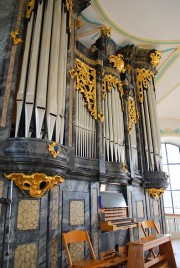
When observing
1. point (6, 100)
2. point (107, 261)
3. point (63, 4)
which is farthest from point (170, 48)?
point (107, 261)

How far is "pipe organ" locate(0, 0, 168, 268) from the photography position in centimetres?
285

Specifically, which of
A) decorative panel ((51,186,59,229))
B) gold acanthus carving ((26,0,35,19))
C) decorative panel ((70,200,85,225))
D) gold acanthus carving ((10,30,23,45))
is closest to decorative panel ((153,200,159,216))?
decorative panel ((70,200,85,225))

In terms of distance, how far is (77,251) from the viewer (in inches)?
137

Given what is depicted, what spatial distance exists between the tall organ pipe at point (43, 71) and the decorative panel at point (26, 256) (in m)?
1.37

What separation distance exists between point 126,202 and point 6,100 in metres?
3.10

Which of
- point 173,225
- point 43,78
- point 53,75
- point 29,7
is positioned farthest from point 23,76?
point 173,225

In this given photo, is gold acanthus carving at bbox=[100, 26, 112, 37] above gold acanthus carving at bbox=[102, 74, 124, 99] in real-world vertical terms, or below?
above

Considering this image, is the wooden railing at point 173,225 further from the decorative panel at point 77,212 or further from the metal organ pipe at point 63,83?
the metal organ pipe at point 63,83

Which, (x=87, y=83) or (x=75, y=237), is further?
(x=87, y=83)

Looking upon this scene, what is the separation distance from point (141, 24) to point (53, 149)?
4357mm

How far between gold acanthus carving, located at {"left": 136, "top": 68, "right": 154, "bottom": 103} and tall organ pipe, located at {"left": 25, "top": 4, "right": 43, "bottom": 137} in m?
3.51

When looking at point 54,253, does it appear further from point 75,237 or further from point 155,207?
point 155,207

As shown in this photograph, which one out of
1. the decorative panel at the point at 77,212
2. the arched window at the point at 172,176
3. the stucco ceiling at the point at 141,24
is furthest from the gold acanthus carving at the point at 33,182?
the arched window at the point at 172,176

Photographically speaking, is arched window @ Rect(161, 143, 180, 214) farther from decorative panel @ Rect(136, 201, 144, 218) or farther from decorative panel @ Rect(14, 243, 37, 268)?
decorative panel @ Rect(14, 243, 37, 268)
